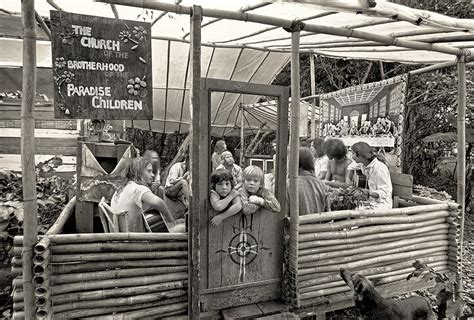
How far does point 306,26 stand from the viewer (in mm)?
2941

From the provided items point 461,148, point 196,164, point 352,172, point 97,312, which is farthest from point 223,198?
point 461,148

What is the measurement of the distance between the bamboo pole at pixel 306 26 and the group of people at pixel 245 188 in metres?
1.10

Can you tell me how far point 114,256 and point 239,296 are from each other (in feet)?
3.47

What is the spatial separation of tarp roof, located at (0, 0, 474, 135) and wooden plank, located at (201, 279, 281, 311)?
7.13ft

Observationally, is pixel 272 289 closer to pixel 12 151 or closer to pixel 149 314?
pixel 149 314

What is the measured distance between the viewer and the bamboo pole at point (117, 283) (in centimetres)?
238

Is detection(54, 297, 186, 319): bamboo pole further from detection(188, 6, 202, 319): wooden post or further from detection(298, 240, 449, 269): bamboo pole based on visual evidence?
detection(298, 240, 449, 269): bamboo pole

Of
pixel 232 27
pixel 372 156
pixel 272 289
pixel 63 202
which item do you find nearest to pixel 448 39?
pixel 372 156

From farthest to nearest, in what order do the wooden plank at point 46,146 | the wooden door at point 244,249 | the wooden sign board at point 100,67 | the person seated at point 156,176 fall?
1. the wooden plank at point 46,146
2. the person seated at point 156,176
3. the wooden door at point 244,249
4. the wooden sign board at point 100,67

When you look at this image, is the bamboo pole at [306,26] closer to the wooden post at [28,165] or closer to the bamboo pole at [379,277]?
the wooden post at [28,165]

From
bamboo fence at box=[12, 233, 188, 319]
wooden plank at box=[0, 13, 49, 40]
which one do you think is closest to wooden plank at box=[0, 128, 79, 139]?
wooden plank at box=[0, 13, 49, 40]

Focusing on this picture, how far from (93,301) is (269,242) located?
4.61ft

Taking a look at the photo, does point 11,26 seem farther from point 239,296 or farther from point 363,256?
point 363,256

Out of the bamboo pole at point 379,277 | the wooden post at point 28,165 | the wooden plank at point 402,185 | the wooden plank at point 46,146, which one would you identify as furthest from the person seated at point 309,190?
the wooden plank at point 46,146
